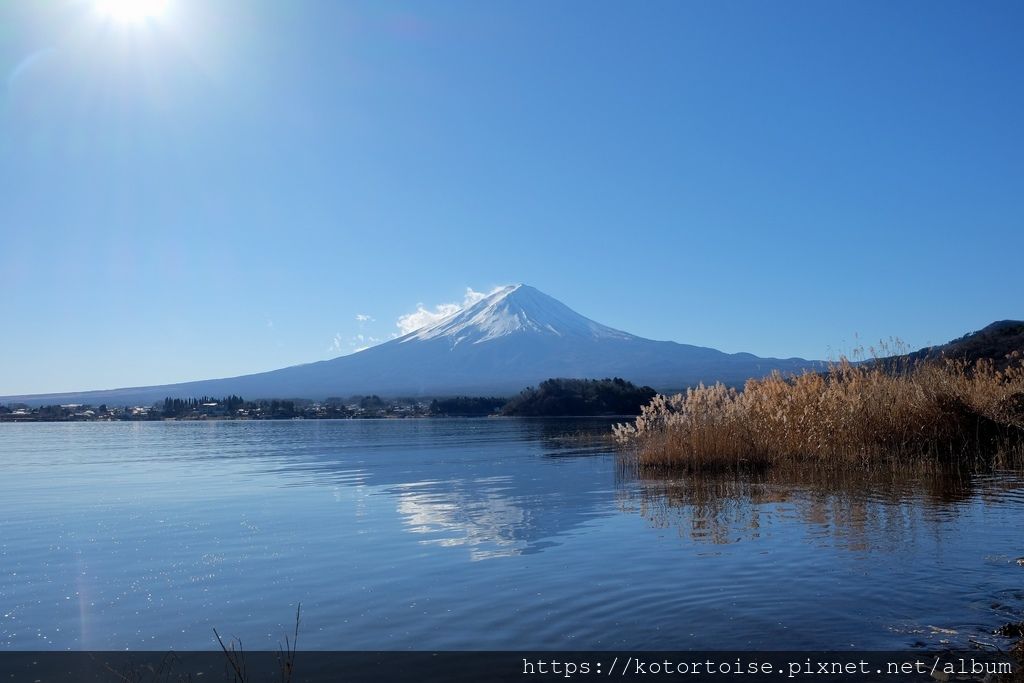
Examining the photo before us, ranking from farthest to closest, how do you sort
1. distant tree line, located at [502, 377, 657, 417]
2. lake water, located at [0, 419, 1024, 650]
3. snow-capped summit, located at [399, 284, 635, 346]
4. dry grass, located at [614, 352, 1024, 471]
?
snow-capped summit, located at [399, 284, 635, 346] < distant tree line, located at [502, 377, 657, 417] < dry grass, located at [614, 352, 1024, 471] < lake water, located at [0, 419, 1024, 650]

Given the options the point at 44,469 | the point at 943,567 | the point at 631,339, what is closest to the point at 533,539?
the point at 943,567

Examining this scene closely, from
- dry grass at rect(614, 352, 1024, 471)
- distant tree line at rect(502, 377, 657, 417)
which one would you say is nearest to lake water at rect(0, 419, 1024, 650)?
dry grass at rect(614, 352, 1024, 471)

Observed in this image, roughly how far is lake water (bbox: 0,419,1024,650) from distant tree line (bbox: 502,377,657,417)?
4967 cm

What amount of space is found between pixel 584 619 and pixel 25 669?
3.57 meters

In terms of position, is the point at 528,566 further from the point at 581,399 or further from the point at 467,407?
the point at 467,407

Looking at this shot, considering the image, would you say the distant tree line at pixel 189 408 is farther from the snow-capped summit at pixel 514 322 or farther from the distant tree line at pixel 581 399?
the snow-capped summit at pixel 514 322

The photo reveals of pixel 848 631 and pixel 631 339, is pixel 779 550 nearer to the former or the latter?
pixel 848 631

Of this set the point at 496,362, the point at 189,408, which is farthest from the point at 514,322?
the point at 189,408

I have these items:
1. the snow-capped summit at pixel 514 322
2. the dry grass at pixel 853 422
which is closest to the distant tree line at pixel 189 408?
the snow-capped summit at pixel 514 322

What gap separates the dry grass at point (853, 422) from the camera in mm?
14461

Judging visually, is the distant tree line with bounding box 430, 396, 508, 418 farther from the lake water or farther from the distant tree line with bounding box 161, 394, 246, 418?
the lake water

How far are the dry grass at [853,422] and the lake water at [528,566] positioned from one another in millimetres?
1884

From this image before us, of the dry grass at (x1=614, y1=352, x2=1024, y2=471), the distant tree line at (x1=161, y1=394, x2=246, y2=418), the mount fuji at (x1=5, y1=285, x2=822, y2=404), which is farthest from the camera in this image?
the mount fuji at (x1=5, y1=285, x2=822, y2=404)

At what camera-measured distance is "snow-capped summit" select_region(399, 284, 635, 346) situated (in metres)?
155
